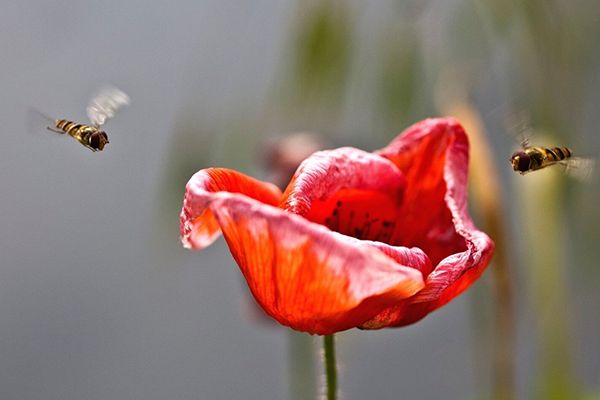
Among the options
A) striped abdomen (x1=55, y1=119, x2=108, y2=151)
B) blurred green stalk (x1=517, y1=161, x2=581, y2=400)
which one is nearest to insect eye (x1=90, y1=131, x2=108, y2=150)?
striped abdomen (x1=55, y1=119, x2=108, y2=151)

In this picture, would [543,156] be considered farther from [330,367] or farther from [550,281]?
[550,281]

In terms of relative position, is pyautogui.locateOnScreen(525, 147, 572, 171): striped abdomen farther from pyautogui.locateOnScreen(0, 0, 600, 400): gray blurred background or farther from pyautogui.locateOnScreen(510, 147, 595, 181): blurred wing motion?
pyautogui.locateOnScreen(0, 0, 600, 400): gray blurred background

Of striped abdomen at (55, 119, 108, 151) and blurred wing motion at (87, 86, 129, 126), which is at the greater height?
blurred wing motion at (87, 86, 129, 126)

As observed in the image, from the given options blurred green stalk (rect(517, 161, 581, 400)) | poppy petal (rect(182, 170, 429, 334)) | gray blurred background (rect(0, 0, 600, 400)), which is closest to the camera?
poppy petal (rect(182, 170, 429, 334))

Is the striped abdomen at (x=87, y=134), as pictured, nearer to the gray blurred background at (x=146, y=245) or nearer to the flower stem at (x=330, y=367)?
the flower stem at (x=330, y=367)

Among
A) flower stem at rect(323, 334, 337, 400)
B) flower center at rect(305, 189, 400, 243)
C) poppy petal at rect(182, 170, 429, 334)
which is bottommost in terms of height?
flower stem at rect(323, 334, 337, 400)

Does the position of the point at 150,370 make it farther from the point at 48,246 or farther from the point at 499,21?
the point at 499,21

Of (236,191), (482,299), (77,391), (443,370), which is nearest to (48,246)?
(77,391)
